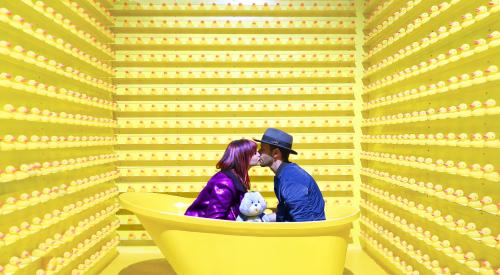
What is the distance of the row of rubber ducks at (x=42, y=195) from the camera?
8.49 ft

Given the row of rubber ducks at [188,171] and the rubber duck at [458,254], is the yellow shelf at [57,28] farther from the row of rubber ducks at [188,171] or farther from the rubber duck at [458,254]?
the rubber duck at [458,254]

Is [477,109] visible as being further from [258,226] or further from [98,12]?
[98,12]

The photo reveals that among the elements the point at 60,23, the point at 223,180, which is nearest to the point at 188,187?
the point at 223,180

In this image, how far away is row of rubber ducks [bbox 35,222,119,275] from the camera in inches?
127

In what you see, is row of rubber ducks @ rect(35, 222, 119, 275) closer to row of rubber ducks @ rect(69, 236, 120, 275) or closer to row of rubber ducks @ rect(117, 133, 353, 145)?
row of rubber ducks @ rect(69, 236, 120, 275)

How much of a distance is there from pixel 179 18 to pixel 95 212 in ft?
8.53

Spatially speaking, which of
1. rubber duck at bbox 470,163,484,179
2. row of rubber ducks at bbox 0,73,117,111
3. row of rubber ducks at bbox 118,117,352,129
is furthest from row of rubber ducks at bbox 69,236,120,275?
rubber duck at bbox 470,163,484,179

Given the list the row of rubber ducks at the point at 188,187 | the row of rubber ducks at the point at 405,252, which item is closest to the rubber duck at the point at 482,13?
the row of rubber ducks at the point at 405,252

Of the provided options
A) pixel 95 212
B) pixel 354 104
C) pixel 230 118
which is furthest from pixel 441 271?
pixel 95 212

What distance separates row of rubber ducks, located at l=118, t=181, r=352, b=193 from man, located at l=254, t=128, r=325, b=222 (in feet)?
5.55

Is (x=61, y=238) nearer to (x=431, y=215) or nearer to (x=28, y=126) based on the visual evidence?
(x=28, y=126)

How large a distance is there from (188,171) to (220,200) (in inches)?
73.0

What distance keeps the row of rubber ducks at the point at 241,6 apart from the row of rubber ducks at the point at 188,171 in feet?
6.62

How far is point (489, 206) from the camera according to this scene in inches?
94.4
